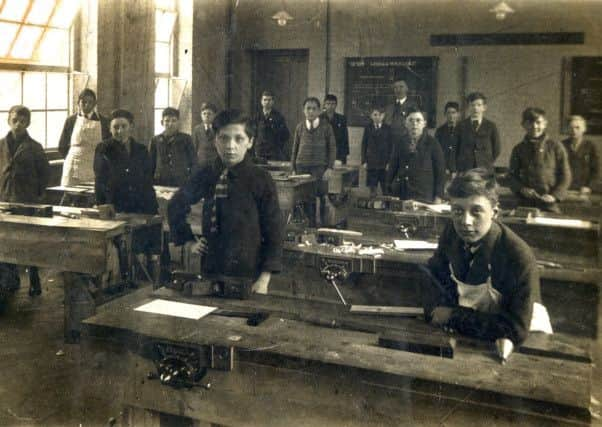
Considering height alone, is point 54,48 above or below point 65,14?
below

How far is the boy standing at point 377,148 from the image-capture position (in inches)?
260

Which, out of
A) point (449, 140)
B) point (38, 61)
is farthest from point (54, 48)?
point (449, 140)

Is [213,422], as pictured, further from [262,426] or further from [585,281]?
[585,281]

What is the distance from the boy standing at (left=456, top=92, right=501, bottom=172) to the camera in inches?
200

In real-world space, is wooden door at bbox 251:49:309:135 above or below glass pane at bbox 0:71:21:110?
above

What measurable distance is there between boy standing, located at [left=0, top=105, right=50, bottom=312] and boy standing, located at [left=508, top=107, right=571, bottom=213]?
126 inches

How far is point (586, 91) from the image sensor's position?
259 inches

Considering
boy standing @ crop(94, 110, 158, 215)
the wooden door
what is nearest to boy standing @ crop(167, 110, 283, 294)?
boy standing @ crop(94, 110, 158, 215)

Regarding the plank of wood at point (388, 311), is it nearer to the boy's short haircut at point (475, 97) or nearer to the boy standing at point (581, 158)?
the boy standing at point (581, 158)

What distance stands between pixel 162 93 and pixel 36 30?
1.81 metres

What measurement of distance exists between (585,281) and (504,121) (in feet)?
13.8

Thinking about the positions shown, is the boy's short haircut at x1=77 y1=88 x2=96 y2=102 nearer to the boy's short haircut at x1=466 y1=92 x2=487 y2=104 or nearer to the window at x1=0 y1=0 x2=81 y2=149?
the window at x1=0 y1=0 x2=81 y2=149

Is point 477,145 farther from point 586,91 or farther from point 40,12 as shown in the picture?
point 40,12

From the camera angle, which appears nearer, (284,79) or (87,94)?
(87,94)
